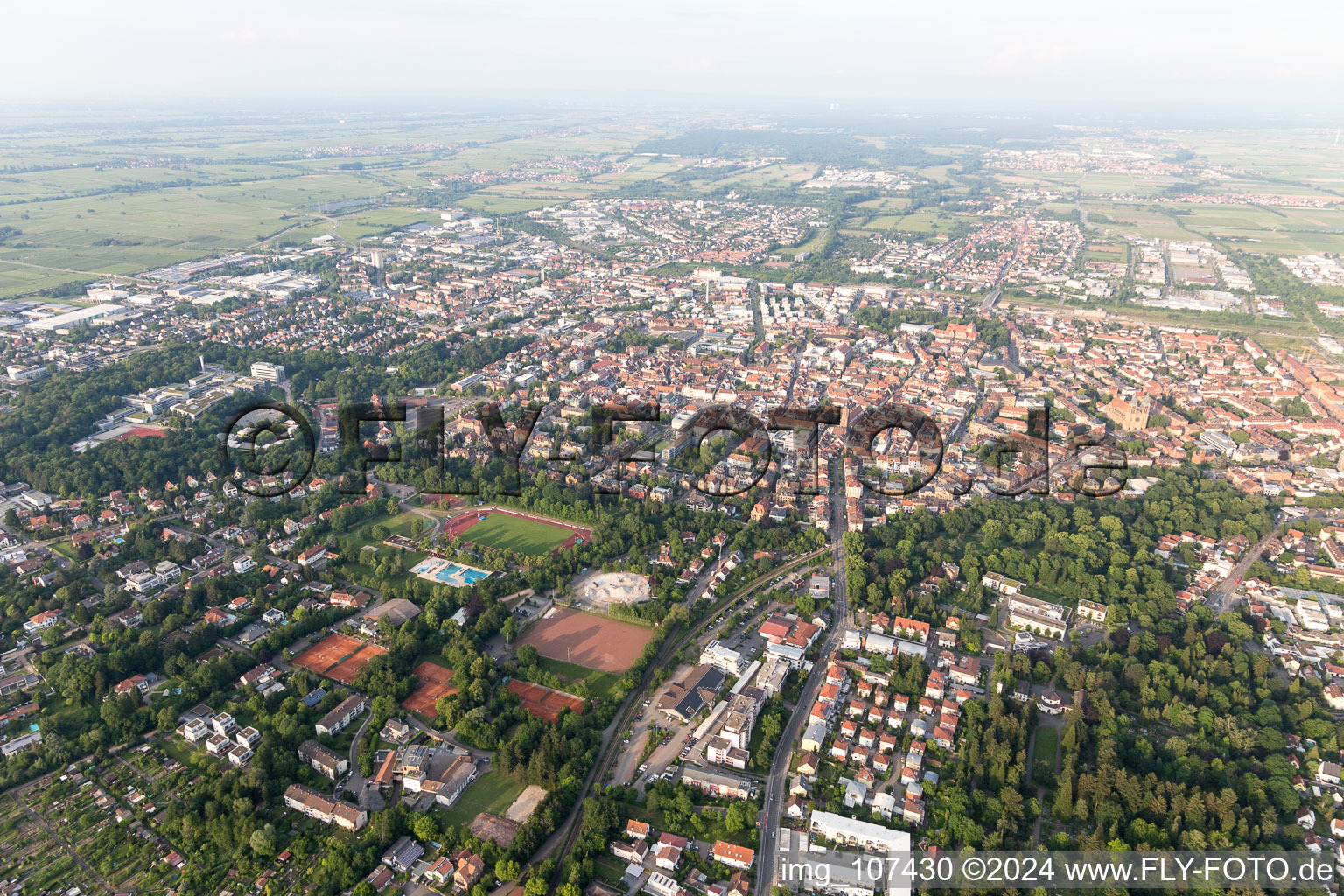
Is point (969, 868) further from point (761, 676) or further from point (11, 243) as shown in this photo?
point (11, 243)

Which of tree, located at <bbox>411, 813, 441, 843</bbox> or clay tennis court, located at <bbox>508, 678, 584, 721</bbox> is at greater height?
tree, located at <bbox>411, 813, 441, 843</bbox>

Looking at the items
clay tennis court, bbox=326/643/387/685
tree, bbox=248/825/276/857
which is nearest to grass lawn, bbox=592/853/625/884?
tree, bbox=248/825/276/857

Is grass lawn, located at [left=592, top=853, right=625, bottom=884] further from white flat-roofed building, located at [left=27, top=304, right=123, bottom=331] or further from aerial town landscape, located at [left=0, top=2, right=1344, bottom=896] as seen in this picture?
white flat-roofed building, located at [left=27, top=304, right=123, bottom=331]

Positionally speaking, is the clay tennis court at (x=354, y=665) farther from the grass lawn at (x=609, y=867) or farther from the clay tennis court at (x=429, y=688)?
the grass lawn at (x=609, y=867)

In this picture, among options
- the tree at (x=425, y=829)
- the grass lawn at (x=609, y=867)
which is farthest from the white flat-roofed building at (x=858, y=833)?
the tree at (x=425, y=829)

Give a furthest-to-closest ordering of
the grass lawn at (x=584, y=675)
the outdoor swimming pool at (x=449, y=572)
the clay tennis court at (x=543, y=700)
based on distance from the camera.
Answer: the outdoor swimming pool at (x=449, y=572) → the grass lawn at (x=584, y=675) → the clay tennis court at (x=543, y=700)

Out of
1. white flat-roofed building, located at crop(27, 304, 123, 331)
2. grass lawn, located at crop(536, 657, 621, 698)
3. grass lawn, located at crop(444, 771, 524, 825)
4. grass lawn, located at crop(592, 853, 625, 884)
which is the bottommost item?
grass lawn, located at crop(592, 853, 625, 884)
